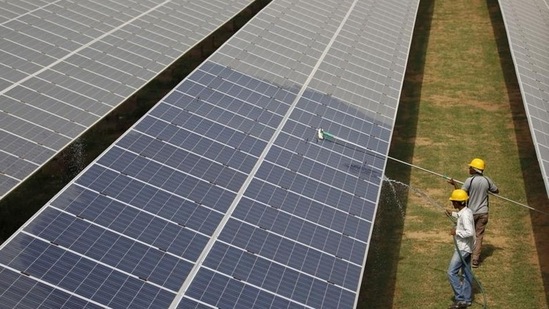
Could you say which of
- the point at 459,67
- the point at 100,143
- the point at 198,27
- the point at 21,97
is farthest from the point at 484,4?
the point at 21,97

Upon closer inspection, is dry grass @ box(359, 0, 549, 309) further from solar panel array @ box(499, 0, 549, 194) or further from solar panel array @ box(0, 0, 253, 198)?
solar panel array @ box(0, 0, 253, 198)

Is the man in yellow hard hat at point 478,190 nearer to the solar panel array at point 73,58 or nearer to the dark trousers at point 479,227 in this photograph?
the dark trousers at point 479,227

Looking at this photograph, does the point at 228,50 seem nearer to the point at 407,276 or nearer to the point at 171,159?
the point at 171,159

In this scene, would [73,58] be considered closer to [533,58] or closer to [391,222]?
[391,222]

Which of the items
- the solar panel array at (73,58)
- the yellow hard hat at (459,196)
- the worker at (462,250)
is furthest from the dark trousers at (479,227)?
the solar panel array at (73,58)

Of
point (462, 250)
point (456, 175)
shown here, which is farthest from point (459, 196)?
point (456, 175)
